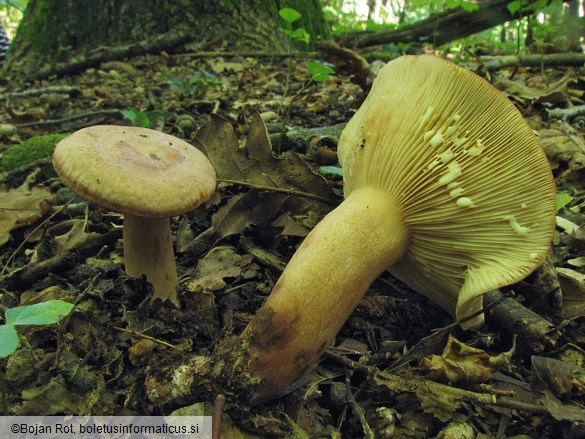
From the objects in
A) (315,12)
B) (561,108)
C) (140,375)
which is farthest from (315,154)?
(315,12)

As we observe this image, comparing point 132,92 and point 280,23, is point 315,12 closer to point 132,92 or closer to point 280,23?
point 280,23

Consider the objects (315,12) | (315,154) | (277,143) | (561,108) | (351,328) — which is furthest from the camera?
(315,12)

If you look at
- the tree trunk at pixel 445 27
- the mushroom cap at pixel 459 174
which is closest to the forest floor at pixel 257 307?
the mushroom cap at pixel 459 174

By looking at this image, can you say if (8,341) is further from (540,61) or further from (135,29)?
(135,29)

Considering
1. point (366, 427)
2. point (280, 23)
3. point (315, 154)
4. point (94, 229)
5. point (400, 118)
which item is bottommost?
point (366, 427)

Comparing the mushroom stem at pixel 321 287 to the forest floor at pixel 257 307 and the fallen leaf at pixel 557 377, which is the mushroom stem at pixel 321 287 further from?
the fallen leaf at pixel 557 377

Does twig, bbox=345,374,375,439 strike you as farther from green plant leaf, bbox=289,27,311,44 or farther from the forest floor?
green plant leaf, bbox=289,27,311,44

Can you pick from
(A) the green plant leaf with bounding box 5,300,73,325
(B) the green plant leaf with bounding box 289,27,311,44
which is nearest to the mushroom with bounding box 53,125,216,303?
(A) the green plant leaf with bounding box 5,300,73,325

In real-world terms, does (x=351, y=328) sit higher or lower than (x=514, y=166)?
lower

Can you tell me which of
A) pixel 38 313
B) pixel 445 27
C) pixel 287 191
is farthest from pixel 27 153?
pixel 445 27
